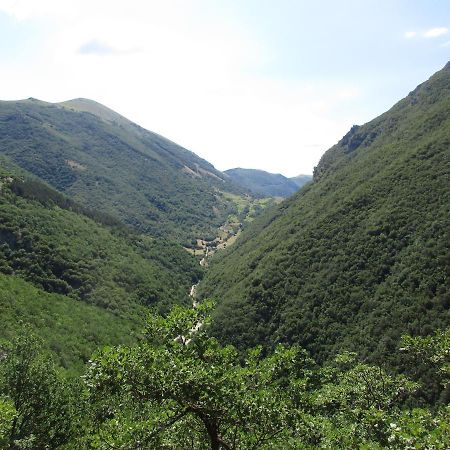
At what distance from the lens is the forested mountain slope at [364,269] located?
106m

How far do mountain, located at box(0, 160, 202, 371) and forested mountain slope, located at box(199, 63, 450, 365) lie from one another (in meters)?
34.6

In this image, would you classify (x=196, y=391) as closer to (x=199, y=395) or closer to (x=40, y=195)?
(x=199, y=395)

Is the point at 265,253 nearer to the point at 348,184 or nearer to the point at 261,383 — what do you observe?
the point at 348,184

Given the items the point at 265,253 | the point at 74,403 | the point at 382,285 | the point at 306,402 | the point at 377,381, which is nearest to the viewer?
the point at 306,402

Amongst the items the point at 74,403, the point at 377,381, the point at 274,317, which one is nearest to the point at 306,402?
the point at 377,381

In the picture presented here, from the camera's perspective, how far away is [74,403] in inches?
1886

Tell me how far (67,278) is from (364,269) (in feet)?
323

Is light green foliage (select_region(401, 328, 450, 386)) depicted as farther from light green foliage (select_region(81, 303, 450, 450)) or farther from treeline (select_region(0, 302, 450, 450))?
light green foliage (select_region(81, 303, 450, 450))

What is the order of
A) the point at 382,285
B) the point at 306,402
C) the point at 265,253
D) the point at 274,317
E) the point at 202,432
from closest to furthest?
the point at 202,432 < the point at 306,402 < the point at 382,285 < the point at 274,317 < the point at 265,253

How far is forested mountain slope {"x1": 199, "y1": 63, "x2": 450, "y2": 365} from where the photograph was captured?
10594 cm

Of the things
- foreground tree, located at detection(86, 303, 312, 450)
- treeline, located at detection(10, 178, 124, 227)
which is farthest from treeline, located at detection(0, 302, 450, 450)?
treeline, located at detection(10, 178, 124, 227)

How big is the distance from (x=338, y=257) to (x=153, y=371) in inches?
5170

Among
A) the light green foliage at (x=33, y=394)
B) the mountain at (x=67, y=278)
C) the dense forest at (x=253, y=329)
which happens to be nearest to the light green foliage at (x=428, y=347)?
the dense forest at (x=253, y=329)

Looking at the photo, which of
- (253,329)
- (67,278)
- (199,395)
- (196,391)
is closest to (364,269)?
(253,329)
